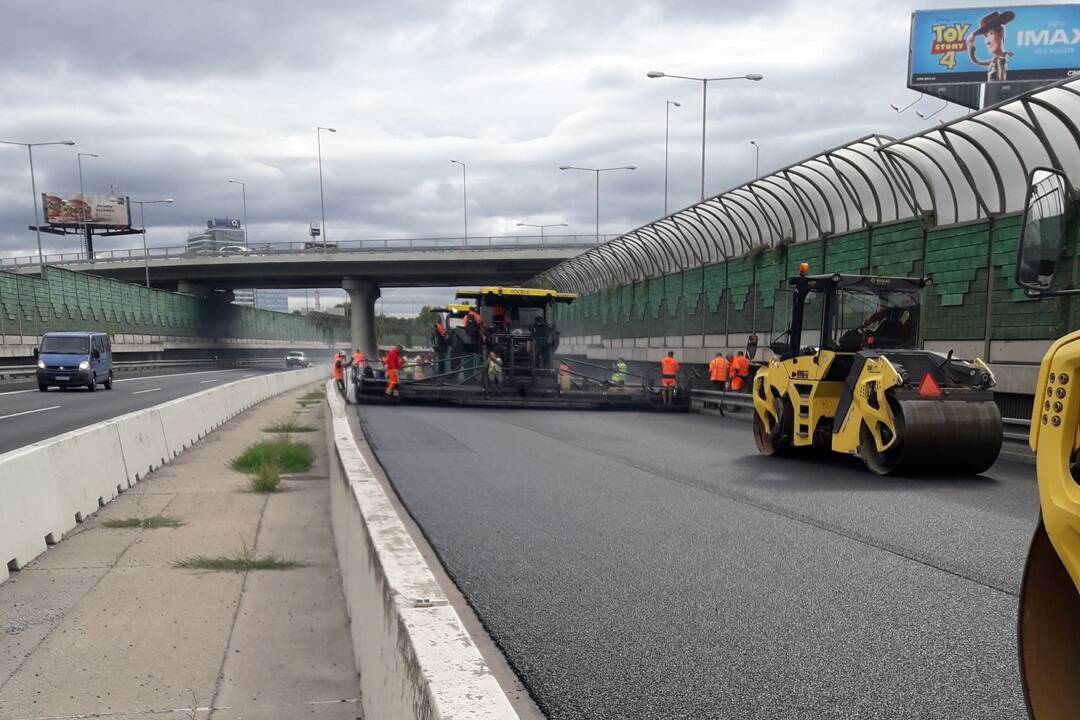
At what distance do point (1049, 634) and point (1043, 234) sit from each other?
46.5 inches

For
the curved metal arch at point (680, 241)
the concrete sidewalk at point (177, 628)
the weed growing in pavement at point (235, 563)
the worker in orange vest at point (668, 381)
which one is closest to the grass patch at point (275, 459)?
the concrete sidewalk at point (177, 628)

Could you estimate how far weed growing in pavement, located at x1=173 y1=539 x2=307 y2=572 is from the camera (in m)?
6.67

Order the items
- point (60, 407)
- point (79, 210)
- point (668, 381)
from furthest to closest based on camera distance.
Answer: point (79, 210), point (60, 407), point (668, 381)

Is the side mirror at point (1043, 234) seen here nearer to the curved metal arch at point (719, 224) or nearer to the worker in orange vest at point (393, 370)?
the worker in orange vest at point (393, 370)

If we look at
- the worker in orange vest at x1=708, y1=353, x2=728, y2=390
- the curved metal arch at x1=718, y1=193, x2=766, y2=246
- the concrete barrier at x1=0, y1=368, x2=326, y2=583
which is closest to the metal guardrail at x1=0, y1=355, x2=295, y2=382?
the concrete barrier at x1=0, y1=368, x2=326, y2=583

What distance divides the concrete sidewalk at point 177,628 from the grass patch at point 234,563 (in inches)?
4.0

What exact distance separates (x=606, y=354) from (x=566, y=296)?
10.2m

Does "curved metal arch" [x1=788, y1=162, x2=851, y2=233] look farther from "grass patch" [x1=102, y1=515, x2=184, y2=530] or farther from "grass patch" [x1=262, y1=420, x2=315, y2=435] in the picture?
"grass patch" [x1=102, y1=515, x2=184, y2=530]

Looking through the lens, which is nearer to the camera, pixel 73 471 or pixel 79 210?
pixel 73 471

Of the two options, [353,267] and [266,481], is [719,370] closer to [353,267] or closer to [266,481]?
[266,481]

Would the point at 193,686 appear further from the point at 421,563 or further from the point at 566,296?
the point at 566,296

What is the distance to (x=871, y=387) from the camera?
925 cm

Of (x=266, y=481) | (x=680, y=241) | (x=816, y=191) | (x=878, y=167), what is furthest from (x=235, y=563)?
(x=680, y=241)

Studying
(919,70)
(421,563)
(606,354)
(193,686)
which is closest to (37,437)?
(193,686)
